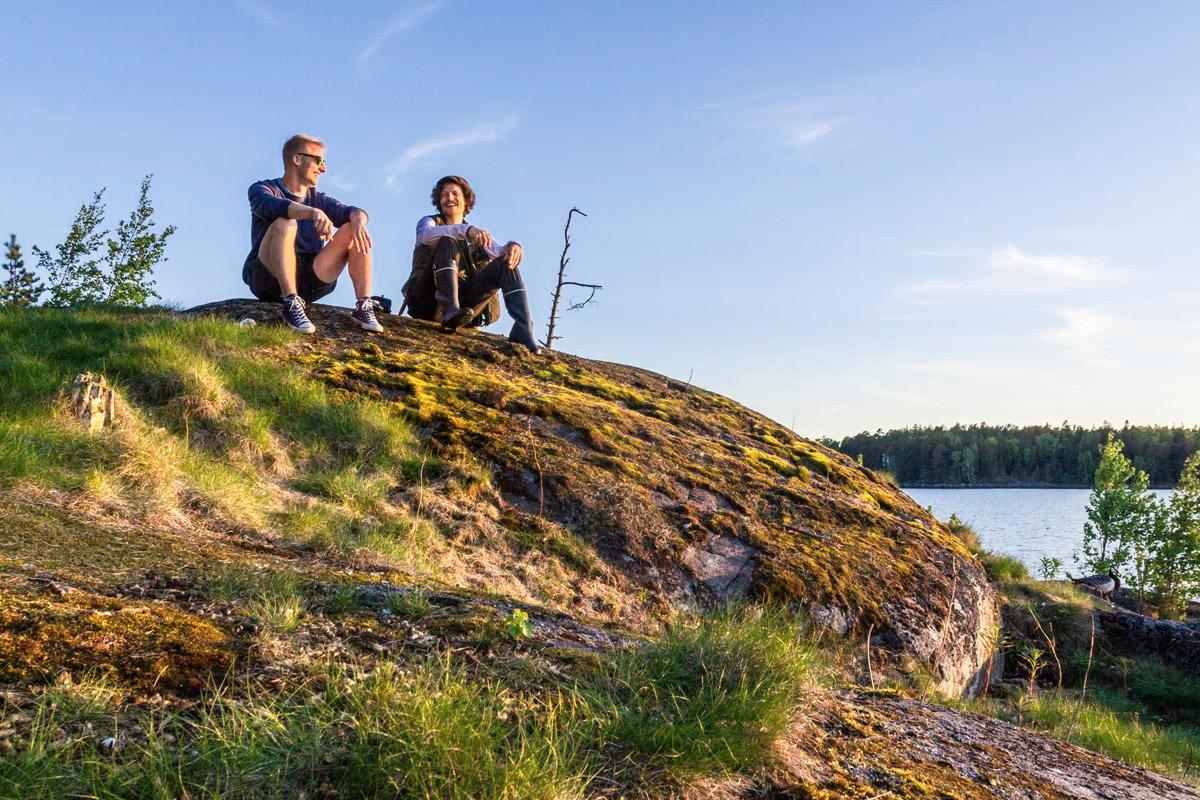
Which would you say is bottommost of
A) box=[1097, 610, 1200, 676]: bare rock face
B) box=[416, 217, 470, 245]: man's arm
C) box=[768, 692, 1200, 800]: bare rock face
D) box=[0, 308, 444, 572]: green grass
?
box=[1097, 610, 1200, 676]: bare rock face

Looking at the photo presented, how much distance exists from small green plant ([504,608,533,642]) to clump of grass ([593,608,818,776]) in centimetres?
36

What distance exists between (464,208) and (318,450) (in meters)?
3.78

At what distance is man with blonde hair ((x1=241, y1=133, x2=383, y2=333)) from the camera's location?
6.97 m

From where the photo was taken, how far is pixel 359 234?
7.25 metres

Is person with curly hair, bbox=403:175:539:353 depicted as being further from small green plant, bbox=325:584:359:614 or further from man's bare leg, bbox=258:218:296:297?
small green plant, bbox=325:584:359:614

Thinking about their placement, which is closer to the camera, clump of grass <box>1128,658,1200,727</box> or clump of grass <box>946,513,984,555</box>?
clump of grass <box>1128,658,1200,727</box>

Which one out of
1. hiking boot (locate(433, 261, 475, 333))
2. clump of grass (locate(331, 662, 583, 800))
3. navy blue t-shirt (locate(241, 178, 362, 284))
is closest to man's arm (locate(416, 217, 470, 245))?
hiking boot (locate(433, 261, 475, 333))

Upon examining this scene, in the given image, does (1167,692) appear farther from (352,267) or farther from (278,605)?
(278,605)

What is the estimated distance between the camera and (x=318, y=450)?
18.6ft

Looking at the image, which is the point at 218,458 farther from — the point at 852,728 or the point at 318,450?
the point at 852,728

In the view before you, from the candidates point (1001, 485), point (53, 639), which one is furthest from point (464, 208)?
Result: point (1001, 485)

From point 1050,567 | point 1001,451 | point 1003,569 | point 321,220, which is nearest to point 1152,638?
point 1003,569

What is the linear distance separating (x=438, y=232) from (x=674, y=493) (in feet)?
12.8


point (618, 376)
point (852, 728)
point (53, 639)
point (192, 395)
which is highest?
point (618, 376)
